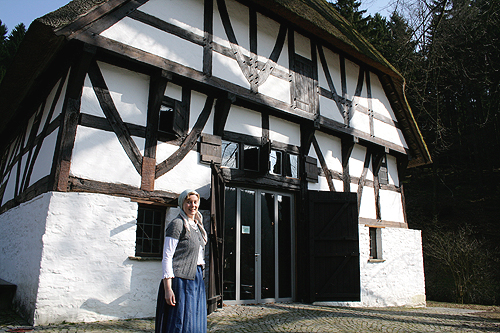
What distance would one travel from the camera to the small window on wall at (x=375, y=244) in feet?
29.5

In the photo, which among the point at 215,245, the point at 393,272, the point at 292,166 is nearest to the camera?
the point at 215,245

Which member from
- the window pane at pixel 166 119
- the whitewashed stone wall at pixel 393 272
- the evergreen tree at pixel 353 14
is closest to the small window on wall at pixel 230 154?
the window pane at pixel 166 119

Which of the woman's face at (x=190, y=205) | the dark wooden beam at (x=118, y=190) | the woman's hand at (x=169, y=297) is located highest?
the dark wooden beam at (x=118, y=190)

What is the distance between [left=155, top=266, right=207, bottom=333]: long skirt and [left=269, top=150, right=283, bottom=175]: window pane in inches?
176

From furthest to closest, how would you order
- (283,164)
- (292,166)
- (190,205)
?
(292,166) → (283,164) → (190,205)

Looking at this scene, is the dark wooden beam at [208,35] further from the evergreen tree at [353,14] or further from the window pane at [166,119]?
the evergreen tree at [353,14]

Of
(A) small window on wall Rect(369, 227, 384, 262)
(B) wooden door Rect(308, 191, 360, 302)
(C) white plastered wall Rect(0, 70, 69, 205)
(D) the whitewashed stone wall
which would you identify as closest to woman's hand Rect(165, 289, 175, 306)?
(C) white plastered wall Rect(0, 70, 69, 205)

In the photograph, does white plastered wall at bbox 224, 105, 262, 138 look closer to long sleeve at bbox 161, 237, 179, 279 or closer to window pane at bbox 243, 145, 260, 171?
window pane at bbox 243, 145, 260, 171

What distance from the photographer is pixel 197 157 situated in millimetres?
6262

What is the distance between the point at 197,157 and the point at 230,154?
74 cm

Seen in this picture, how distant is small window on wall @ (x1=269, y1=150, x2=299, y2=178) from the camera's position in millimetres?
7363

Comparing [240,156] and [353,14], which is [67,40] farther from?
[353,14]

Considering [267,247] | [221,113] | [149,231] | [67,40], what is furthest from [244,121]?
[67,40]

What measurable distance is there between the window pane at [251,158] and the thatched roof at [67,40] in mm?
2782
